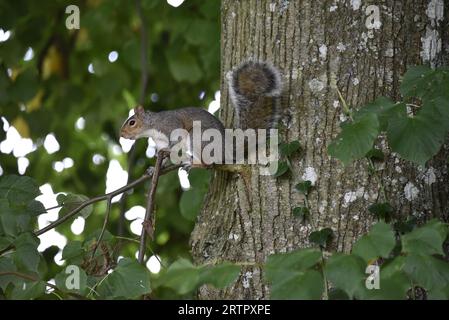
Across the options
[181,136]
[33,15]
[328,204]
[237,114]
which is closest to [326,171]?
[328,204]

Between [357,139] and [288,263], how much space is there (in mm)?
249

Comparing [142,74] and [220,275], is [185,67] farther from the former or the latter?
[220,275]

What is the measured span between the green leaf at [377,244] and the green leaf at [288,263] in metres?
0.06

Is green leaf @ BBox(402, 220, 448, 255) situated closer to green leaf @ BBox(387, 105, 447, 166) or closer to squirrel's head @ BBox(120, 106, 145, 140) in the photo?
green leaf @ BBox(387, 105, 447, 166)

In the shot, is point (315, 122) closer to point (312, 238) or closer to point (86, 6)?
point (312, 238)

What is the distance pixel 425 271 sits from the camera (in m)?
1.04

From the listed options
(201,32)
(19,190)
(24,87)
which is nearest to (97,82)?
(24,87)

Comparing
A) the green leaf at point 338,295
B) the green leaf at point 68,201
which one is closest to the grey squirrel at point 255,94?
the green leaf at point 68,201

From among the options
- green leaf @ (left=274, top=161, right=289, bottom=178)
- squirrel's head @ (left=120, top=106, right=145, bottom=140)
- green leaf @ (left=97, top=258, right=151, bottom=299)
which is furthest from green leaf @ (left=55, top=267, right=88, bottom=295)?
squirrel's head @ (left=120, top=106, right=145, bottom=140)

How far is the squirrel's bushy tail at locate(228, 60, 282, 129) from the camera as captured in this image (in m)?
1.51

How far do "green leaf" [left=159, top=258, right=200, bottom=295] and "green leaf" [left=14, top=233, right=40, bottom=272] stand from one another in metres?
0.43

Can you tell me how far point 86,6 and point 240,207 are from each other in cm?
185

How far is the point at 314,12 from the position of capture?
1.52m

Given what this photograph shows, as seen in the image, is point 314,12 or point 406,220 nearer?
point 406,220
